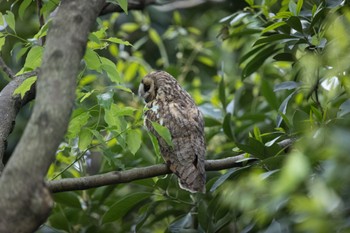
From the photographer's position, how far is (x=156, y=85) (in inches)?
185

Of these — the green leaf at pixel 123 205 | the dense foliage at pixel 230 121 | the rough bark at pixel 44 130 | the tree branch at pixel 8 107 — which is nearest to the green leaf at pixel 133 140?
the dense foliage at pixel 230 121

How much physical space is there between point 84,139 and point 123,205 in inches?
34.3

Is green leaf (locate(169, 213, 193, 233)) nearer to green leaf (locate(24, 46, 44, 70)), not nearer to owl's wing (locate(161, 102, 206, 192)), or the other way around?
owl's wing (locate(161, 102, 206, 192))

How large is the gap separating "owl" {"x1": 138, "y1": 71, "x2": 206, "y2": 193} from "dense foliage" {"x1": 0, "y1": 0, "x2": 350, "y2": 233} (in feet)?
0.45

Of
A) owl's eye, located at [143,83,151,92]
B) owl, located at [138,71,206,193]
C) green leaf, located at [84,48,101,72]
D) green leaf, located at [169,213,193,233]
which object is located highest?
green leaf, located at [84,48,101,72]

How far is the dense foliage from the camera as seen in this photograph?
206 cm

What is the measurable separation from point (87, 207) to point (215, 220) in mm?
1191

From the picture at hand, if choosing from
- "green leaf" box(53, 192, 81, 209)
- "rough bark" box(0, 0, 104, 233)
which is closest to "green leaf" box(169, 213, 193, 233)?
"green leaf" box(53, 192, 81, 209)

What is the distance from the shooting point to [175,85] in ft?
15.1

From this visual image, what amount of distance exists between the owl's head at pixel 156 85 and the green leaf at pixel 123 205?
70 centimetres

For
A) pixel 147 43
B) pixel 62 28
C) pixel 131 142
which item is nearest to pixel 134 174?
pixel 131 142

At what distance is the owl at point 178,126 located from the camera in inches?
147

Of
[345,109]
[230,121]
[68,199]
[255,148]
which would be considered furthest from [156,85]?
[345,109]

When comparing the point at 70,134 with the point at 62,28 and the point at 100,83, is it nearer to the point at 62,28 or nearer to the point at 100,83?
the point at 62,28
